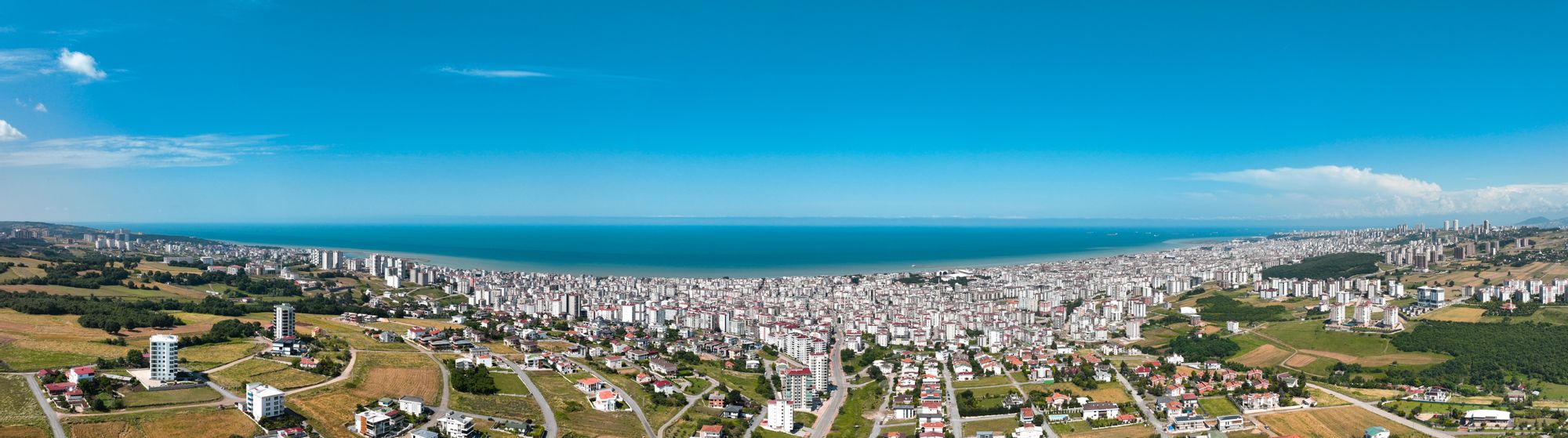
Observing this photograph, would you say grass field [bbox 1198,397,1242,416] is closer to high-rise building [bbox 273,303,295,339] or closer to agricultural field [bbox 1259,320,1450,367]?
agricultural field [bbox 1259,320,1450,367]

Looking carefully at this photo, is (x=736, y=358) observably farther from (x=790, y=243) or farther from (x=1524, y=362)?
(x=790, y=243)

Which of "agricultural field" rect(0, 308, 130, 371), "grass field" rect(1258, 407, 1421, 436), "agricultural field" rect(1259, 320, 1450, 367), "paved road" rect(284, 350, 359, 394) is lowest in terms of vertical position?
"grass field" rect(1258, 407, 1421, 436)

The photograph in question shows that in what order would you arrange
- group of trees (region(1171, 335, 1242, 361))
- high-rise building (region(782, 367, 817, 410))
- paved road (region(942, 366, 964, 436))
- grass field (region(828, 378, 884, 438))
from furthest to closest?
group of trees (region(1171, 335, 1242, 361)) → high-rise building (region(782, 367, 817, 410)) → paved road (region(942, 366, 964, 436)) → grass field (region(828, 378, 884, 438))

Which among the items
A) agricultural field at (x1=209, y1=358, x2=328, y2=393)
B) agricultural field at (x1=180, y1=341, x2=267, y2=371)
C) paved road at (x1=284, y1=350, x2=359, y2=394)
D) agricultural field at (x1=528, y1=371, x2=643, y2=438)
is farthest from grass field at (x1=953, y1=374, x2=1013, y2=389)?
agricultural field at (x1=180, y1=341, x2=267, y2=371)

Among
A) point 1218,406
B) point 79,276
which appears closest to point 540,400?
point 1218,406

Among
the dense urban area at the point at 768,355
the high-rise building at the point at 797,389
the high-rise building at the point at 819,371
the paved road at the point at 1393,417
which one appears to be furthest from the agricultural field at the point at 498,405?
the paved road at the point at 1393,417

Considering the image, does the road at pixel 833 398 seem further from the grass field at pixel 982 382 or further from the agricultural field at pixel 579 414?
the agricultural field at pixel 579 414

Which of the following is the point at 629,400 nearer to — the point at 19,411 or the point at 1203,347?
the point at 19,411
